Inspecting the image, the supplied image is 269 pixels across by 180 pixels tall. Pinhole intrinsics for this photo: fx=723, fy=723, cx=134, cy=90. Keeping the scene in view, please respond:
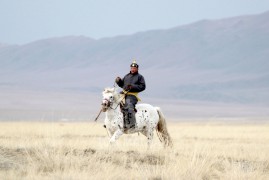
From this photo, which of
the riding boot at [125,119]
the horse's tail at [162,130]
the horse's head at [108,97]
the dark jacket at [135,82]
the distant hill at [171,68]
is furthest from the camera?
the distant hill at [171,68]

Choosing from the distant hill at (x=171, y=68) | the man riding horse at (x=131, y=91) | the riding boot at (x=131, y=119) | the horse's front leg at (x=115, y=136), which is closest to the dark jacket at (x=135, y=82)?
the man riding horse at (x=131, y=91)

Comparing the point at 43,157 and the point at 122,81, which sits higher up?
the point at 122,81

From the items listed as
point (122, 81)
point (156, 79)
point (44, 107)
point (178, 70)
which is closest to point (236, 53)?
point (178, 70)

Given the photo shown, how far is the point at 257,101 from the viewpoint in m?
114

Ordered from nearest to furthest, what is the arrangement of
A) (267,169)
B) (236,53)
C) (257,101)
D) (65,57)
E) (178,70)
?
(267,169)
(257,101)
(178,70)
(236,53)
(65,57)

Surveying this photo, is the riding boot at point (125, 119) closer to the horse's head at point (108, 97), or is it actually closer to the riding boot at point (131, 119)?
the riding boot at point (131, 119)

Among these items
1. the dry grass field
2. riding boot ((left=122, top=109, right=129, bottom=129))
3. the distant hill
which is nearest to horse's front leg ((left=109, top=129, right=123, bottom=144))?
riding boot ((left=122, top=109, right=129, bottom=129))

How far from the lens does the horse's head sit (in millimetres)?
12953

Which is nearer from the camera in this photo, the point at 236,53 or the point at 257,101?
the point at 257,101

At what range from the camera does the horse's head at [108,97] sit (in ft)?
42.5

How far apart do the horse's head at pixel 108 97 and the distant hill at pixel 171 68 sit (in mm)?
79006

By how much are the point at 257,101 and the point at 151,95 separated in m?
17.3

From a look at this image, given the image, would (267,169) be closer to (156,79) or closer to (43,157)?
(43,157)

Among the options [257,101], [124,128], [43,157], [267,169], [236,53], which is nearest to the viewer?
[43,157]
